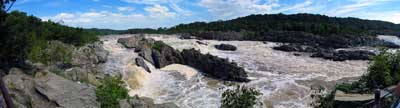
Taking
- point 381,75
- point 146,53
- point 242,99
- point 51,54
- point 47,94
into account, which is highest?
point 381,75

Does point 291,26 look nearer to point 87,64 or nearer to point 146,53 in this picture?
point 146,53

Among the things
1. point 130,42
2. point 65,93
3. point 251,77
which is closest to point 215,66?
point 251,77

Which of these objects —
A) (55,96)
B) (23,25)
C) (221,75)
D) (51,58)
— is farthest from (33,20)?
(221,75)

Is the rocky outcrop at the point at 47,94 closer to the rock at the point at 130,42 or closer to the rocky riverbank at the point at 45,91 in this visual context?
the rocky riverbank at the point at 45,91

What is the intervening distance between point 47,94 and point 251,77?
2422 cm

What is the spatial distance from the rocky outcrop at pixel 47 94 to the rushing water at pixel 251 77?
8.80 metres

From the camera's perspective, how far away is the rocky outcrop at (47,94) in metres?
19.8

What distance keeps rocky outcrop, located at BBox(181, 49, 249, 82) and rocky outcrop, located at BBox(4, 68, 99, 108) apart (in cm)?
1960

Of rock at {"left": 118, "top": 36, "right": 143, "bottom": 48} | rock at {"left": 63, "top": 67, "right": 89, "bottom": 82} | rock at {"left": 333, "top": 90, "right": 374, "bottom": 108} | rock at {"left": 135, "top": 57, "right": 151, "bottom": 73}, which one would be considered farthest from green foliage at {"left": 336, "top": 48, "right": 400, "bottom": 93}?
rock at {"left": 118, "top": 36, "right": 143, "bottom": 48}

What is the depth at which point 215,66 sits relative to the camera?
4259 centimetres

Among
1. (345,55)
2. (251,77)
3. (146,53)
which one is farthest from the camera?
(345,55)

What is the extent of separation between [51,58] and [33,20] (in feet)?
12.0

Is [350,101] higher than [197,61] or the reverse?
higher

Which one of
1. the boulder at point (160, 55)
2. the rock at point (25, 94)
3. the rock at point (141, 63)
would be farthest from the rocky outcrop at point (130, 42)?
the rock at point (25, 94)
